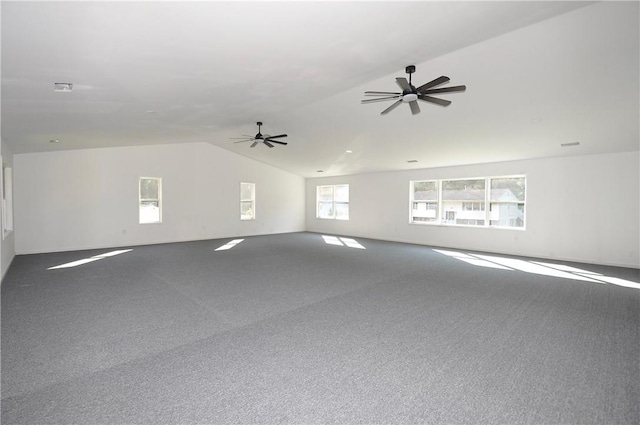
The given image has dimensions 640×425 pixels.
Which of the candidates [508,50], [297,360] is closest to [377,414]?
[297,360]

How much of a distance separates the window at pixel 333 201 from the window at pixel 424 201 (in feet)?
9.19

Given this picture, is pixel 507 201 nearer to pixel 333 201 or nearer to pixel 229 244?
pixel 333 201

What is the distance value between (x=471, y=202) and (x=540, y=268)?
2885mm

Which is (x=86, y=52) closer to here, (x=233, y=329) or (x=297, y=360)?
(x=233, y=329)

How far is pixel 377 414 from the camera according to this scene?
1.91m

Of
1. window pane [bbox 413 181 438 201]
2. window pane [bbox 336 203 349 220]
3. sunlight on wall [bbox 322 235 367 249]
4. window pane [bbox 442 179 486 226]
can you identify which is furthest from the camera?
window pane [bbox 336 203 349 220]

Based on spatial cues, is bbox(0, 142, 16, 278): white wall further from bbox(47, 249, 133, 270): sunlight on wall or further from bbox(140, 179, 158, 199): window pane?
bbox(140, 179, 158, 199): window pane

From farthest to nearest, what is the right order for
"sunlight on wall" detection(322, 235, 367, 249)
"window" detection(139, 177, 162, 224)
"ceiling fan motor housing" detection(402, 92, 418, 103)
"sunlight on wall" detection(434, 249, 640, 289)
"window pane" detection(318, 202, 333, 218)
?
1. "window pane" detection(318, 202, 333, 218)
2. "window" detection(139, 177, 162, 224)
3. "sunlight on wall" detection(322, 235, 367, 249)
4. "sunlight on wall" detection(434, 249, 640, 289)
5. "ceiling fan motor housing" detection(402, 92, 418, 103)

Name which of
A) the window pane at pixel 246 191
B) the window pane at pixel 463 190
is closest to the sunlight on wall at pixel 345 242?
the window pane at pixel 463 190

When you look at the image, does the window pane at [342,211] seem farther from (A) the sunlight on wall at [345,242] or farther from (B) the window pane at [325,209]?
(A) the sunlight on wall at [345,242]

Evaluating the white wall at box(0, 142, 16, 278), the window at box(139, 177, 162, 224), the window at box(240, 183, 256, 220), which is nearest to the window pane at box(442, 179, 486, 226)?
the window at box(240, 183, 256, 220)

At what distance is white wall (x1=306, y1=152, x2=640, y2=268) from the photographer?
6.22 m

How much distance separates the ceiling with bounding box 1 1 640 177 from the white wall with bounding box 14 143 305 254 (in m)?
1.27

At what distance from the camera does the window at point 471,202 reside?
7812 mm
